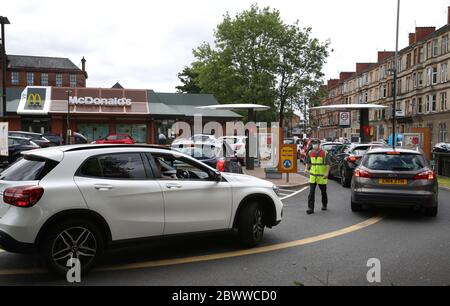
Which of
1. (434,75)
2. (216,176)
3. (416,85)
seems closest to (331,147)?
(216,176)

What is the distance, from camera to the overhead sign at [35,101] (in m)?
33.7

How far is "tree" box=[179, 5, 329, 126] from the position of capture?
45.2 m

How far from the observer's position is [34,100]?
34.6 m

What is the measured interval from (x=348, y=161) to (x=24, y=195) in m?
11.3

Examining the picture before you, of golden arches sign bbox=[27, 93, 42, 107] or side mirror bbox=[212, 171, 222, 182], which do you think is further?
golden arches sign bbox=[27, 93, 42, 107]

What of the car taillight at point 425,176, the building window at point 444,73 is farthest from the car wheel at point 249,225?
the building window at point 444,73

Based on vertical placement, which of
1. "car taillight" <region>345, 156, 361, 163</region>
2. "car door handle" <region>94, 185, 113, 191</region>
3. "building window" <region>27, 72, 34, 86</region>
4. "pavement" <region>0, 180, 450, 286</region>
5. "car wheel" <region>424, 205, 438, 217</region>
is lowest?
"pavement" <region>0, 180, 450, 286</region>

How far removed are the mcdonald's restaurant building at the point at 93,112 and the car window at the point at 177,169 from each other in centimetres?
2933

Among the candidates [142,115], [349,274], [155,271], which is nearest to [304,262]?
[349,274]

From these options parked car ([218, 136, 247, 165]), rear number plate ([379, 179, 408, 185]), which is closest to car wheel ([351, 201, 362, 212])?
rear number plate ([379, 179, 408, 185])

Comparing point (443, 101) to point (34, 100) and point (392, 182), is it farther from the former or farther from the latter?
point (392, 182)

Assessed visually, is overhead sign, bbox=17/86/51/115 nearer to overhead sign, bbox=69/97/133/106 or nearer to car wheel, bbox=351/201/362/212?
overhead sign, bbox=69/97/133/106

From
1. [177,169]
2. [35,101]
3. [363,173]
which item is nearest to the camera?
[177,169]

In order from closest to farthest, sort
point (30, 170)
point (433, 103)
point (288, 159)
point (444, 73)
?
1. point (30, 170)
2. point (288, 159)
3. point (444, 73)
4. point (433, 103)
